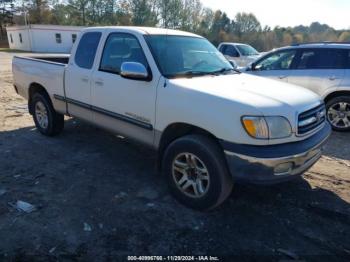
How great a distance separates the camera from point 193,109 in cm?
334

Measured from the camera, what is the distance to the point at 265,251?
118 inches

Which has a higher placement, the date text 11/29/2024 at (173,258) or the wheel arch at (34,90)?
the wheel arch at (34,90)

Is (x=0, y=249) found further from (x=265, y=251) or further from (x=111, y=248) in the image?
(x=265, y=251)

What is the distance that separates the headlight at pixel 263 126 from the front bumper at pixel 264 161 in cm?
12

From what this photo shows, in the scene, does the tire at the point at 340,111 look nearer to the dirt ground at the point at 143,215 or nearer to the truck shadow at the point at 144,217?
the dirt ground at the point at 143,215

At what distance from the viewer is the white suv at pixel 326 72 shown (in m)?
6.62

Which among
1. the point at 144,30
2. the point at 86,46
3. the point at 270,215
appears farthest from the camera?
the point at 86,46

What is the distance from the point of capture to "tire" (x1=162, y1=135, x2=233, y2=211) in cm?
327

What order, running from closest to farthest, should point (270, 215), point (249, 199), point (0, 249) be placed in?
point (0, 249) → point (270, 215) → point (249, 199)

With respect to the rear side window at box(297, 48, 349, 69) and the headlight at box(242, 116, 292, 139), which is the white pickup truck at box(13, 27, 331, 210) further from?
the rear side window at box(297, 48, 349, 69)

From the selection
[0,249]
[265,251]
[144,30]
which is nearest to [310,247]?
[265,251]

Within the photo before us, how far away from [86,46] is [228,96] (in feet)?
8.97

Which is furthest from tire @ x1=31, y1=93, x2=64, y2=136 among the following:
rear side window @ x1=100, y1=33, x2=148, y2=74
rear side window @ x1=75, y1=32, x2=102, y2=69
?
rear side window @ x1=100, y1=33, x2=148, y2=74

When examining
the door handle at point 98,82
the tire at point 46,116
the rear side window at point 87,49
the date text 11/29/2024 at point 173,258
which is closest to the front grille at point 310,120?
the date text 11/29/2024 at point 173,258
